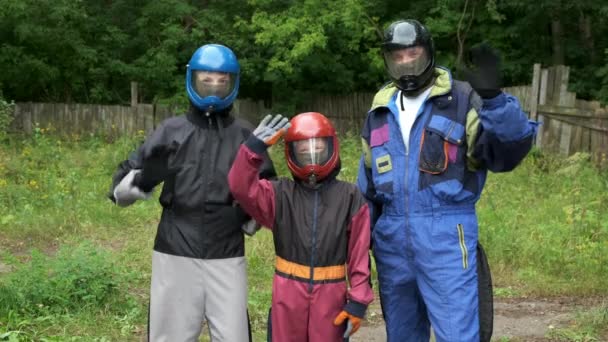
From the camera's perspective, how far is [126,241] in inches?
328

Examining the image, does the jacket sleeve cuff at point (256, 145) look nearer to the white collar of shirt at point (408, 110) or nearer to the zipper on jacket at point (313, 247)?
the zipper on jacket at point (313, 247)

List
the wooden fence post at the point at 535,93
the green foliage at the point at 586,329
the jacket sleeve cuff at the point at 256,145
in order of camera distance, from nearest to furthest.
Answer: the jacket sleeve cuff at the point at 256,145 → the green foliage at the point at 586,329 → the wooden fence post at the point at 535,93

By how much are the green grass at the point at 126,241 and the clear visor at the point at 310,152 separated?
2.22 m

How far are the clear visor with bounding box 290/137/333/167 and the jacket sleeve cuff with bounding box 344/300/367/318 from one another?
72 cm

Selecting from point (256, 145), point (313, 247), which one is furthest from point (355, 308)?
point (256, 145)

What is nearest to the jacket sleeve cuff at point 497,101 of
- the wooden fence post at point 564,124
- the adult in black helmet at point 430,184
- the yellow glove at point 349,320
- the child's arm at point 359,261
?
the adult in black helmet at point 430,184

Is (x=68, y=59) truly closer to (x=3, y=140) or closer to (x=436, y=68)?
(x=3, y=140)

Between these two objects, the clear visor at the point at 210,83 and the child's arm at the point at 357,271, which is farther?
the clear visor at the point at 210,83

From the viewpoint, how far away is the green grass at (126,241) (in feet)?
18.7

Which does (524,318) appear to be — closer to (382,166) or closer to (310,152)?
(382,166)

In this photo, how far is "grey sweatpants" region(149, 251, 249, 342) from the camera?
12.9 ft

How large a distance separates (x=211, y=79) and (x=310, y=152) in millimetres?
682

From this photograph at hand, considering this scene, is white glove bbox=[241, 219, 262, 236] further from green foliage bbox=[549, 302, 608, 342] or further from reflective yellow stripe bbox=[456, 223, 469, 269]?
green foliage bbox=[549, 302, 608, 342]

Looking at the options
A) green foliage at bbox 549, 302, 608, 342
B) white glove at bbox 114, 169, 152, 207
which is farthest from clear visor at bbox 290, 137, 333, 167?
green foliage at bbox 549, 302, 608, 342
